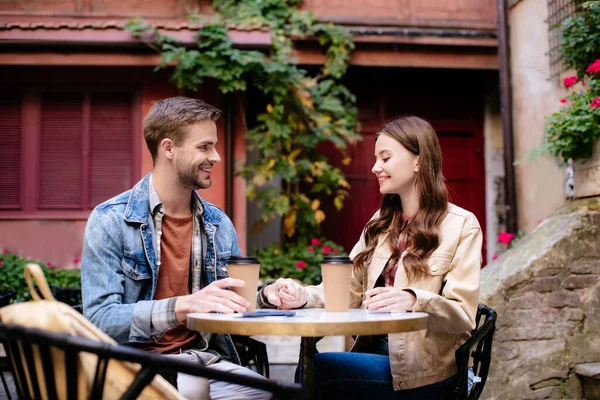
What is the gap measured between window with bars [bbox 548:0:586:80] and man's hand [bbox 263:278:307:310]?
178 inches

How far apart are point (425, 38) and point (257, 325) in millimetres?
7037

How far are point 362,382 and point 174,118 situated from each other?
133cm

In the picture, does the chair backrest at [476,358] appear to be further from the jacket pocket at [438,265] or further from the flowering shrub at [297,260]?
the flowering shrub at [297,260]

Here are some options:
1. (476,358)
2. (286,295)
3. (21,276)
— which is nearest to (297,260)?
(21,276)

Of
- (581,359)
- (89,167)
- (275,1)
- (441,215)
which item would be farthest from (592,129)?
(89,167)

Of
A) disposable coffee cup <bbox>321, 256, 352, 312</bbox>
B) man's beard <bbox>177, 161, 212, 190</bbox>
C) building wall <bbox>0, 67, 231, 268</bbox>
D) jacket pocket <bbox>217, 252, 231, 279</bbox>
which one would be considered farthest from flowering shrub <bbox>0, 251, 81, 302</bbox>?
disposable coffee cup <bbox>321, 256, 352, 312</bbox>

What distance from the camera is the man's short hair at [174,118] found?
2.76 metres

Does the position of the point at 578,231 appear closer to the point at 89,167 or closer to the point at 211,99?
the point at 211,99

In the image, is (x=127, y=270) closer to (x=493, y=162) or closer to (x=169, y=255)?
(x=169, y=255)

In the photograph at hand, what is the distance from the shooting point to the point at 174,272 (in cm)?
267

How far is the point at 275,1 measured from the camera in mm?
8125

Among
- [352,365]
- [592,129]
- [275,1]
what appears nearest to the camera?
[352,365]

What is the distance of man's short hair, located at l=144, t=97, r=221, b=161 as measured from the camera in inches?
109

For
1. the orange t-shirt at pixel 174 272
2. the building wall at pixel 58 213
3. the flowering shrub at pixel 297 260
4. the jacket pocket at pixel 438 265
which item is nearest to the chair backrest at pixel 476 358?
the jacket pocket at pixel 438 265
